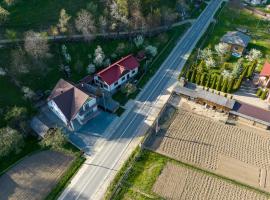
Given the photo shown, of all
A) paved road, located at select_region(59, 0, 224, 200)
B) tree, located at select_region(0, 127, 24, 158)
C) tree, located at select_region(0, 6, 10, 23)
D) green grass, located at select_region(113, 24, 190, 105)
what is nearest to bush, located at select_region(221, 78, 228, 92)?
paved road, located at select_region(59, 0, 224, 200)

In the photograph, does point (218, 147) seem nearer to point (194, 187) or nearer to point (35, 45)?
point (194, 187)

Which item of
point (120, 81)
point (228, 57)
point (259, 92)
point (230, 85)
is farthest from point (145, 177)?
point (228, 57)

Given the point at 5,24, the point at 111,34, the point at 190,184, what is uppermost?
the point at 5,24

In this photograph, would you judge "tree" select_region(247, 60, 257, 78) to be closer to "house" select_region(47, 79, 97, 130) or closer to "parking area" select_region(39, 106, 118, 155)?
"parking area" select_region(39, 106, 118, 155)

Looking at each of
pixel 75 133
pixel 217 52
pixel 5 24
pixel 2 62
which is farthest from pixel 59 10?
pixel 217 52

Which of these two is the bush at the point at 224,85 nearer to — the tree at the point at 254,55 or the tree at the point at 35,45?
the tree at the point at 254,55

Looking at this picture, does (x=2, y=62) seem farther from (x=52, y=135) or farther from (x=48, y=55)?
(x=52, y=135)

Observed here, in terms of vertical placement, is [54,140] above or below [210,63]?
below
